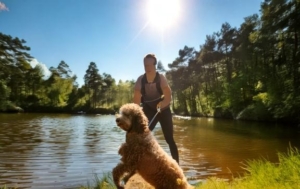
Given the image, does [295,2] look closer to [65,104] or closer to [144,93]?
[144,93]

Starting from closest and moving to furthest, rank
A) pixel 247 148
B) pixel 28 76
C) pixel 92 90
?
pixel 247 148 < pixel 28 76 < pixel 92 90

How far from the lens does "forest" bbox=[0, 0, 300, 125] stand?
27.4 m

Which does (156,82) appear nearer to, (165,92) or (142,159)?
(165,92)

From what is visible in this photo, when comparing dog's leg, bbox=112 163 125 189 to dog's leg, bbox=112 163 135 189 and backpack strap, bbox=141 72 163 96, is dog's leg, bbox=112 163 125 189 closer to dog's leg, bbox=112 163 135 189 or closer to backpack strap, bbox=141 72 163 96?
dog's leg, bbox=112 163 135 189

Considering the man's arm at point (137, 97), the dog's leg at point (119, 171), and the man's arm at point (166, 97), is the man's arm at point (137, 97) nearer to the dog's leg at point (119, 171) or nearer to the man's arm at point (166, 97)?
the man's arm at point (166, 97)

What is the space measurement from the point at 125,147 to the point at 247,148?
39.8 ft

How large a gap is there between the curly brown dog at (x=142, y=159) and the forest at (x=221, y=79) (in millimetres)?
24679

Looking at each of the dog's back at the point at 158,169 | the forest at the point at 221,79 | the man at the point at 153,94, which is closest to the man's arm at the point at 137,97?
the man at the point at 153,94

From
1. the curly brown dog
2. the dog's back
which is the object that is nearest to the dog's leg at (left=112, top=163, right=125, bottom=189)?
the curly brown dog

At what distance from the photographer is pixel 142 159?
363 centimetres

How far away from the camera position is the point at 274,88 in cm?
2906

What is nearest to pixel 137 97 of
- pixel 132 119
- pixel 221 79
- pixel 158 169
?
pixel 132 119

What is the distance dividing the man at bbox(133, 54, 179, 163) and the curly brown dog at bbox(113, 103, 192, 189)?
1.34 m

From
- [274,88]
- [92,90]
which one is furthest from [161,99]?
[92,90]
